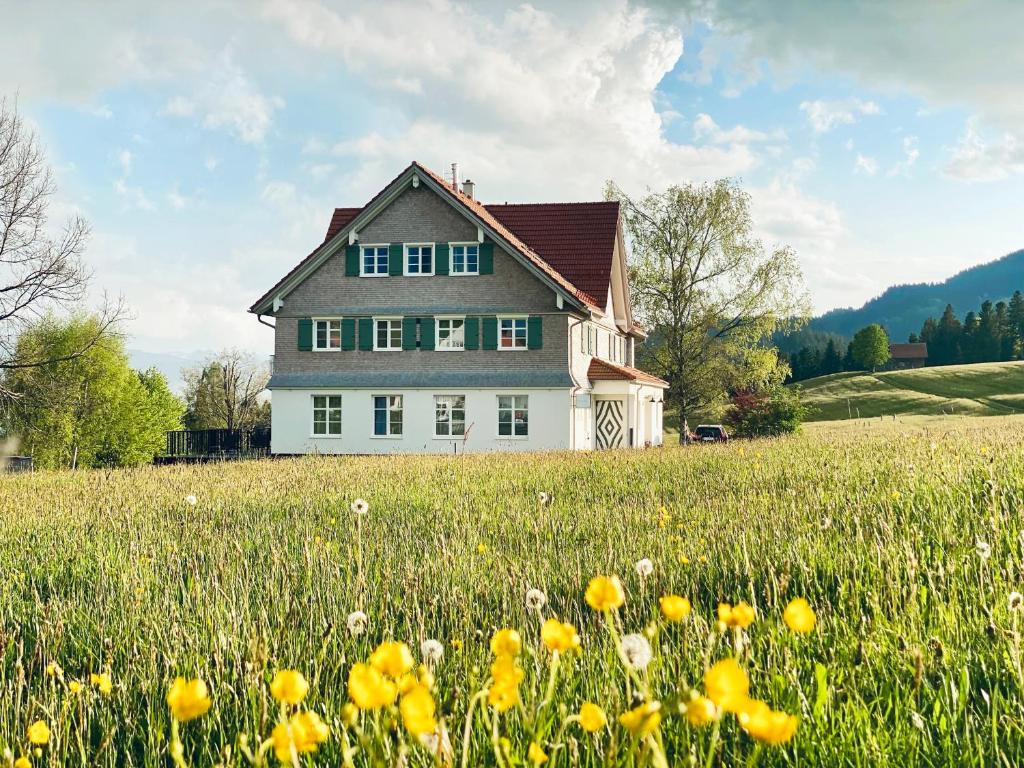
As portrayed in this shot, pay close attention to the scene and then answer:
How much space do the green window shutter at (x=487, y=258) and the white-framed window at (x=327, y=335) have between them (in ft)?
20.6

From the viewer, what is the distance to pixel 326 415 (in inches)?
1319

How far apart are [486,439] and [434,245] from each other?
26.0 feet

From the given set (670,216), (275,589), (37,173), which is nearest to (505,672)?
(275,589)

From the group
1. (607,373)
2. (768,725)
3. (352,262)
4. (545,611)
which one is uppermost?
(352,262)

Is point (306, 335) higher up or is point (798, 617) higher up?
point (306, 335)

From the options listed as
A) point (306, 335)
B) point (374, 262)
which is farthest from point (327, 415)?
point (374, 262)

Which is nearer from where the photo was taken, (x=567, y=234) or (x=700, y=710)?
(x=700, y=710)

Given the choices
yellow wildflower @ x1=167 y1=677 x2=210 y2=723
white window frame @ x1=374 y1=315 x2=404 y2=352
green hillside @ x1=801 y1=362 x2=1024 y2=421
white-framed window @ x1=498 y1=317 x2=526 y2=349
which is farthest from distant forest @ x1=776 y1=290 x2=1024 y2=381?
yellow wildflower @ x1=167 y1=677 x2=210 y2=723

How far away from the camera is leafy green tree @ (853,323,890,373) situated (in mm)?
104812

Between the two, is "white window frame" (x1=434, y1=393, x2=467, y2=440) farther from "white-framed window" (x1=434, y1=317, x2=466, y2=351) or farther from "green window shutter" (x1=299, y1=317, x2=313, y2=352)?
"green window shutter" (x1=299, y1=317, x2=313, y2=352)

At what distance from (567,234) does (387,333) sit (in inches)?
381

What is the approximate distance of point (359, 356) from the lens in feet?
109

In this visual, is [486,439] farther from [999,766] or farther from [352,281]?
[999,766]

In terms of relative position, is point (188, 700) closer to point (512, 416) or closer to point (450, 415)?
point (512, 416)
